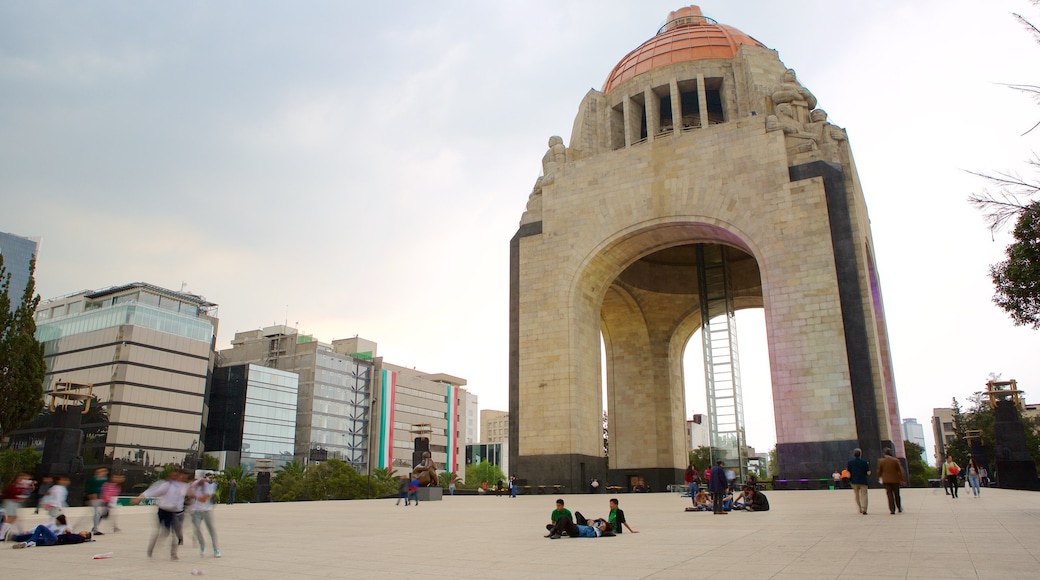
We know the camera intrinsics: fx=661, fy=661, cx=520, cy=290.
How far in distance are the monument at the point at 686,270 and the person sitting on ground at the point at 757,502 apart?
29.5 ft

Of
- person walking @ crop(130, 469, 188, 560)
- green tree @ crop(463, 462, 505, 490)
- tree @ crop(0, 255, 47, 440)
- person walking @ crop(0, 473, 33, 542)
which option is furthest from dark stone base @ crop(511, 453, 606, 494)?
green tree @ crop(463, 462, 505, 490)

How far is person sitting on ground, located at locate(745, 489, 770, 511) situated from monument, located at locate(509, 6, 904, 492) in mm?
8991

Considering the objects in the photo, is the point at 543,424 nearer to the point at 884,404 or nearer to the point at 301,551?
the point at 884,404

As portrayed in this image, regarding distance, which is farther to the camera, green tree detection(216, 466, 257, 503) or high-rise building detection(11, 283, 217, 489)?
high-rise building detection(11, 283, 217, 489)

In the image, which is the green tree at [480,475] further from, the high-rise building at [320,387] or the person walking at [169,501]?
the person walking at [169,501]

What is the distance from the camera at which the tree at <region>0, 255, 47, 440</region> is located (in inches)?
1115

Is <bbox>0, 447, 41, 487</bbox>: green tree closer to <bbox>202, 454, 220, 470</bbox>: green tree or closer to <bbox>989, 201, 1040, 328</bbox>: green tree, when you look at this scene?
<bbox>202, 454, 220, 470</bbox>: green tree

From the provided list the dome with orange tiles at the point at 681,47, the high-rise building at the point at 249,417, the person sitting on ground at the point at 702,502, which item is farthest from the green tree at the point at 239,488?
the person sitting on ground at the point at 702,502

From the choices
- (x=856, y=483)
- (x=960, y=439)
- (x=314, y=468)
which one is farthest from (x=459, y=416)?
(x=856, y=483)

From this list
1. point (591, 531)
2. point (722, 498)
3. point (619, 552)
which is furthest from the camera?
point (722, 498)

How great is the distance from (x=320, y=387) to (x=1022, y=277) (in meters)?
77.0

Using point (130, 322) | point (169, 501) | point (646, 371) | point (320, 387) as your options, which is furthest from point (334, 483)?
point (169, 501)

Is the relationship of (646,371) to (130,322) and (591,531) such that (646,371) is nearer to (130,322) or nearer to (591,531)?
(591,531)

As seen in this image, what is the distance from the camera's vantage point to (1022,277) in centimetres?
1297
